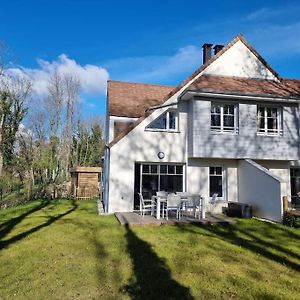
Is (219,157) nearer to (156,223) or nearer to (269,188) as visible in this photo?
(269,188)

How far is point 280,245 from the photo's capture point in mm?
9242

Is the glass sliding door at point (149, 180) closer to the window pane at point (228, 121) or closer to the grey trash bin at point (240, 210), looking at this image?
the grey trash bin at point (240, 210)

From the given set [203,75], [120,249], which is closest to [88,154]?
[203,75]

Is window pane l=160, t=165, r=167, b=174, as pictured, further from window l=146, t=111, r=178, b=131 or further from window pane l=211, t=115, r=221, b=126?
window pane l=211, t=115, r=221, b=126

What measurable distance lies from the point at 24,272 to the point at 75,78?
39442mm

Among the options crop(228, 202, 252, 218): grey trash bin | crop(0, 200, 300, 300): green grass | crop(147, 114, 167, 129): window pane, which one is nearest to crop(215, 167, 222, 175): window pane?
crop(228, 202, 252, 218): grey trash bin

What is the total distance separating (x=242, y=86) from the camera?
1645 centimetres

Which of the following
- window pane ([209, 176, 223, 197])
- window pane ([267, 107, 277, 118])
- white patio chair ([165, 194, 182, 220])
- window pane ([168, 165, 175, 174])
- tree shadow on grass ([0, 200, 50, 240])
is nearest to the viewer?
tree shadow on grass ([0, 200, 50, 240])

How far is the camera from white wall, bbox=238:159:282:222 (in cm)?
1334

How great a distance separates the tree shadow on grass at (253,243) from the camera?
7.75m

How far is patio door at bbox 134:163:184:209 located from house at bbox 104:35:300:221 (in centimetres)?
5

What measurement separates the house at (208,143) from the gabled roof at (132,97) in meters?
2.79

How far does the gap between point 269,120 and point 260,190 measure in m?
4.24

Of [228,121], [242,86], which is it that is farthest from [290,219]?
[242,86]
